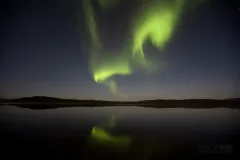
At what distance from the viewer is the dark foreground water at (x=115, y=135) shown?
8.16 ft

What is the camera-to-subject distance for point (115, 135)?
2502mm

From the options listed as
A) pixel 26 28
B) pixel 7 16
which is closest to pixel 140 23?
pixel 26 28

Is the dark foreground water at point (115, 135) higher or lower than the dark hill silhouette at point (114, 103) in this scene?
lower

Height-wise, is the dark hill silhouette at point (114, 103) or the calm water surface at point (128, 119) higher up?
the dark hill silhouette at point (114, 103)

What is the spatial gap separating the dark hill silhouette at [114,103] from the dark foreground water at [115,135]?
0.13 ft

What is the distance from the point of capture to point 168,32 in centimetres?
254

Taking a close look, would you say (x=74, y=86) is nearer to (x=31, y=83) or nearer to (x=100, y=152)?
(x=31, y=83)

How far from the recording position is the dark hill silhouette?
2.51 meters

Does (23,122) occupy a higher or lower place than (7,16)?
lower

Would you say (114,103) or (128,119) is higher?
(114,103)

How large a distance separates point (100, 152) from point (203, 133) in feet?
2.73

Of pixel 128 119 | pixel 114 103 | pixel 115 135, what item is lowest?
pixel 115 135

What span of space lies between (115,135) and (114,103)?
254 mm

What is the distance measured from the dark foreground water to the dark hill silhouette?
41 mm
